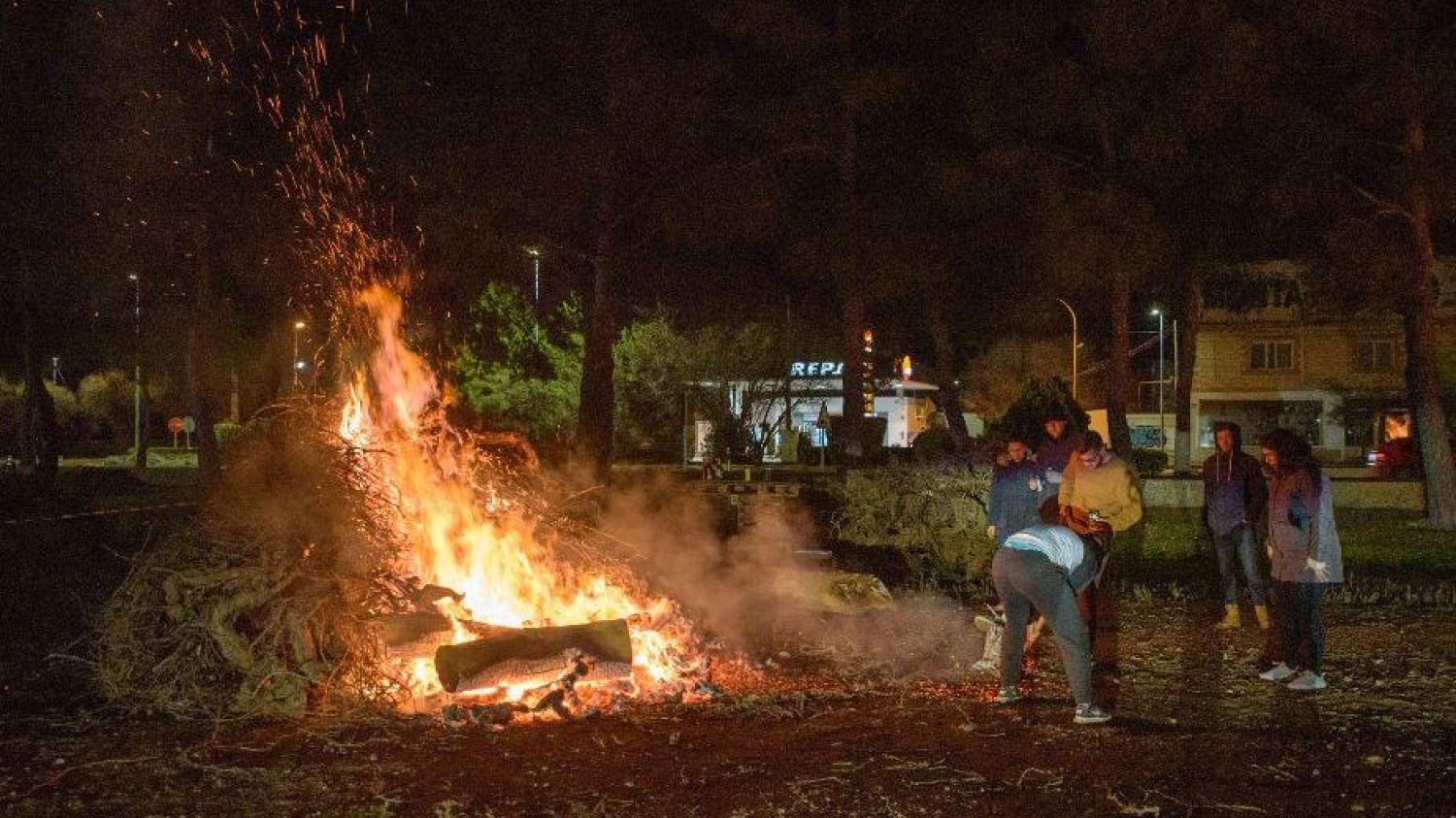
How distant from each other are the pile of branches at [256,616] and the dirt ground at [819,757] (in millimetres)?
312

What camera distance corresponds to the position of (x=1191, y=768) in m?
6.27

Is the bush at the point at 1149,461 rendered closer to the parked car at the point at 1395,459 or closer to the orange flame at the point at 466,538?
the parked car at the point at 1395,459

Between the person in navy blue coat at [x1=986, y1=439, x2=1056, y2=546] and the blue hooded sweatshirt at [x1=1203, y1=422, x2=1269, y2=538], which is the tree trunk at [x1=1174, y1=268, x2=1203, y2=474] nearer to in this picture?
the blue hooded sweatshirt at [x1=1203, y1=422, x2=1269, y2=538]

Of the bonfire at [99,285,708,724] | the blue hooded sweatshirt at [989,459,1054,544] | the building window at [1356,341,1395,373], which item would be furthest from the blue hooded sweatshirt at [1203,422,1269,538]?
the building window at [1356,341,1395,373]

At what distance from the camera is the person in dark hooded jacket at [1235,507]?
33.1 feet

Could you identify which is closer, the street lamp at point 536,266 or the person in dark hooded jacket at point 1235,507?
the person in dark hooded jacket at point 1235,507

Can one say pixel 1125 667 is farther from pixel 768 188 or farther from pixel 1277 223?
pixel 768 188

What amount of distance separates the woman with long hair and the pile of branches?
5.73 m

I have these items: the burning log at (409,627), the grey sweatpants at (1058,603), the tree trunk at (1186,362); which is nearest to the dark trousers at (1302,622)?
the grey sweatpants at (1058,603)

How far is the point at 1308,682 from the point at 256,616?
6729 mm

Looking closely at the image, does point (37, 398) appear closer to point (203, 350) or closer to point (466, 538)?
point (203, 350)

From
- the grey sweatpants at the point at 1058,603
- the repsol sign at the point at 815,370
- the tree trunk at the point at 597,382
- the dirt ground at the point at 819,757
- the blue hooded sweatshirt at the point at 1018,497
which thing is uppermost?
the repsol sign at the point at 815,370

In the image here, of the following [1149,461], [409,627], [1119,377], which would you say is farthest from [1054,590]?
[1149,461]

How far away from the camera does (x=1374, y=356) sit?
178ft
